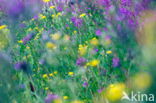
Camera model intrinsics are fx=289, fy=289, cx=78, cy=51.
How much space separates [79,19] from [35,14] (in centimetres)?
190

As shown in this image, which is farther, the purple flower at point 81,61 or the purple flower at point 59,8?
the purple flower at point 59,8

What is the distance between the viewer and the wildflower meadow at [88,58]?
0.93 m

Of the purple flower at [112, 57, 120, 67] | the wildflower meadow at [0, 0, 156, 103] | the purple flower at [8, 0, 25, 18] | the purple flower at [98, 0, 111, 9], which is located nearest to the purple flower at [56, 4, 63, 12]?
the wildflower meadow at [0, 0, 156, 103]

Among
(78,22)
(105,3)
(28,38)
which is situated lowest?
(28,38)

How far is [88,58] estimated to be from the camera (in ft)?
8.29

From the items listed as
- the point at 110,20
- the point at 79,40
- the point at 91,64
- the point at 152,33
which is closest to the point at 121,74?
the point at 91,64

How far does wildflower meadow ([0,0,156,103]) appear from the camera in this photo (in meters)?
0.93

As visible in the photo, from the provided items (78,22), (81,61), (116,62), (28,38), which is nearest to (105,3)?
(78,22)

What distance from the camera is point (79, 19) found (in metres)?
3.84

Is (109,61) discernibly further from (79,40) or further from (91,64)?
(79,40)

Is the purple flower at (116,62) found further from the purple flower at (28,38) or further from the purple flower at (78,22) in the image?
the purple flower at (28,38)

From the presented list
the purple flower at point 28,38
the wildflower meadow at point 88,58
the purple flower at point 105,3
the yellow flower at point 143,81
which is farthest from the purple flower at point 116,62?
the purple flower at point 28,38

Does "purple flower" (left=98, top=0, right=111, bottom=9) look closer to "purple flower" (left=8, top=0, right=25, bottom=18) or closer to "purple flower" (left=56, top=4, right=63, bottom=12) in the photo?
"purple flower" (left=56, top=4, right=63, bottom=12)

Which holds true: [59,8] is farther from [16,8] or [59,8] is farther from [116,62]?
[116,62]
